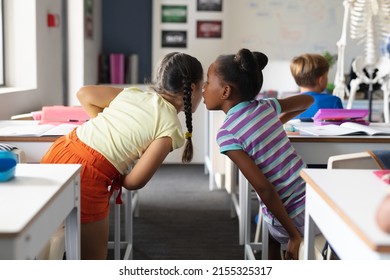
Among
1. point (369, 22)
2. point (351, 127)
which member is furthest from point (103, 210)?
point (369, 22)

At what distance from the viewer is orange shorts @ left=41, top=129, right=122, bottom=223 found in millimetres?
1859

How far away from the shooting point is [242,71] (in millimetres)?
2074

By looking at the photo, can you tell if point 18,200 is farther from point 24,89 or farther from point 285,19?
point 285,19

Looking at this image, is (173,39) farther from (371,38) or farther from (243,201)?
(243,201)

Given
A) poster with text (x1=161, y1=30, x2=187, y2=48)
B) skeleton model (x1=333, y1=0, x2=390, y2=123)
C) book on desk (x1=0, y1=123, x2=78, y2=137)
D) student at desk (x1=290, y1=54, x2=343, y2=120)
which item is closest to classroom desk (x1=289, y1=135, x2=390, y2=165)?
student at desk (x1=290, y1=54, x2=343, y2=120)

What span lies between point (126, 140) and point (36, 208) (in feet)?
2.53

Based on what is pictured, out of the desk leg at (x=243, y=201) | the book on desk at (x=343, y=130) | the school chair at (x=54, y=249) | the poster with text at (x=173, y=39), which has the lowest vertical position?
the desk leg at (x=243, y=201)

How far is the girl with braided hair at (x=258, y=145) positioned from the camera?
2000 mm

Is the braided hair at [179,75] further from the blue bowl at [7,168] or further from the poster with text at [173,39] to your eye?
the poster with text at [173,39]

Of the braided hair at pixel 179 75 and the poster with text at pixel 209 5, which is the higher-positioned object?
the poster with text at pixel 209 5

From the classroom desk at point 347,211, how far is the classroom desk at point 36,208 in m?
0.59

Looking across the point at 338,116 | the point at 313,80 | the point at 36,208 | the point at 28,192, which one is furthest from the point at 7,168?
the point at 313,80

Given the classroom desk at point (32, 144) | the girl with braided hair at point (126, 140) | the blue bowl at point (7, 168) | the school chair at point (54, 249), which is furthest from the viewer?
the classroom desk at point (32, 144)

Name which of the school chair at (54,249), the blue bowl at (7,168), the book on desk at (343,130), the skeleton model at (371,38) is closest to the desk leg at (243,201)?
the book on desk at (343,130)
